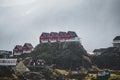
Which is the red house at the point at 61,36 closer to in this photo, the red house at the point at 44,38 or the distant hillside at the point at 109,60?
the red house at the point at 44,38

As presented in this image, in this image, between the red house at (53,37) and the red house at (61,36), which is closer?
the red house at (61,36)

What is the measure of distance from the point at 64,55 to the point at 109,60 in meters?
19.2

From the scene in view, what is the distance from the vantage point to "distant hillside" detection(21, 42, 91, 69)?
445 feet

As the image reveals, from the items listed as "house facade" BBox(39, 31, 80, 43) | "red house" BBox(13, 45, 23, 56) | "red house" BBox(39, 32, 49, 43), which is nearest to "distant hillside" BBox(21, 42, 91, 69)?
"house facade" BBox(39, 31, 80, 43)

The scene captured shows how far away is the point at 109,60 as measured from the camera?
139125 mm

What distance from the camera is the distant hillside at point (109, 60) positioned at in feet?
450

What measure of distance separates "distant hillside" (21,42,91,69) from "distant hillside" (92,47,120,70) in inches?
186

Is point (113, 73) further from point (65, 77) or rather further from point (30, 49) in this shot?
point (30, 49)

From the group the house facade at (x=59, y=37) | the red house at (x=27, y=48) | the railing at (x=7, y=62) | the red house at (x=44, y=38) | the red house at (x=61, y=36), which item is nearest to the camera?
the railing at (x=7, y=62)

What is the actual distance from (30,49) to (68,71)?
36.3m

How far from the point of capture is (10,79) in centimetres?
10738

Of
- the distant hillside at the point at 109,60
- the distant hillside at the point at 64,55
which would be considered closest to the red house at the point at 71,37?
the distant hillside at the point at 64,55

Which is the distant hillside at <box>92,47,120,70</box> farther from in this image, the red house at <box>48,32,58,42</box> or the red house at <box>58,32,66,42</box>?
the red house at <box>48,32,58,42</box>

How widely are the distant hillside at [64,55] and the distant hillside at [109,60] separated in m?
4.73
